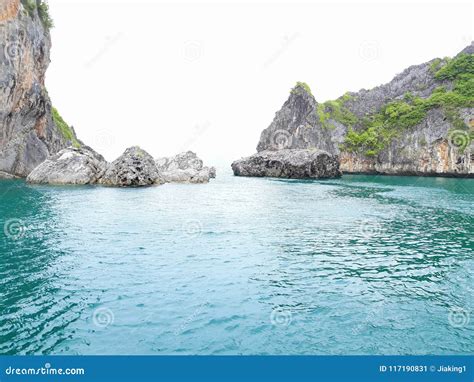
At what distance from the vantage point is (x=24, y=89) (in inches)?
2756

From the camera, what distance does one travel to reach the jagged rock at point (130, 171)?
64.8m

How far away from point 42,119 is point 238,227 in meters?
69.9

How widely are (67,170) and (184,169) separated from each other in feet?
93.7

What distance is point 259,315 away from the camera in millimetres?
14516

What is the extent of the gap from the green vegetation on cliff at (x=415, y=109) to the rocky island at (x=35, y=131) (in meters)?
59.4

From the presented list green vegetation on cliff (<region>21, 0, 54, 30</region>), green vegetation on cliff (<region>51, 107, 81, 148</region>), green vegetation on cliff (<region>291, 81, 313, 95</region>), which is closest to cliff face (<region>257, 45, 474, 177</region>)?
green vegetation on cliff (<region>291, 81, 313, 95</region>)

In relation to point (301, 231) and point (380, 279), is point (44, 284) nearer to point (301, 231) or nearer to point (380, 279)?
point (380, 279)

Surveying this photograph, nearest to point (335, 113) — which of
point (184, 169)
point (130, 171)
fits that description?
point (184, 169)

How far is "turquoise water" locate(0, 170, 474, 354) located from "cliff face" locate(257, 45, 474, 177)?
73494mm
